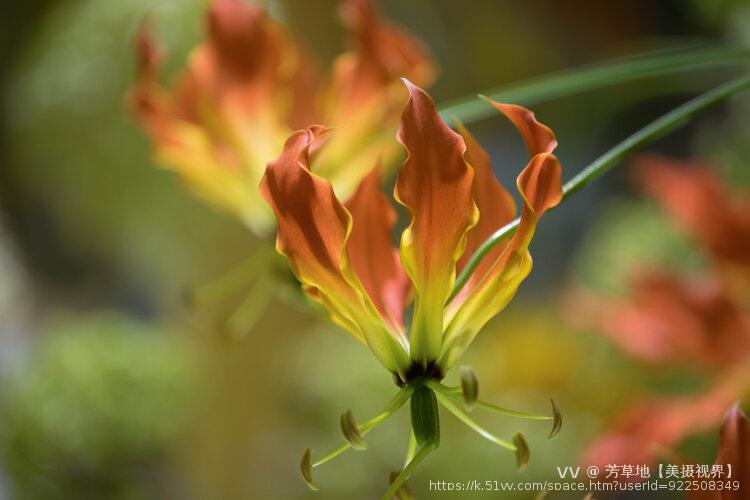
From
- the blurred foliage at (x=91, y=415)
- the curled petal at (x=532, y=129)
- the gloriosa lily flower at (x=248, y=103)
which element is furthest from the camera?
the blurred foliage at (x=91, y=415)

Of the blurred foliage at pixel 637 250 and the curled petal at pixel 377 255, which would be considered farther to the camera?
the blurred foliage at pixel 637 250

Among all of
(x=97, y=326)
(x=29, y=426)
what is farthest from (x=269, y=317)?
(x=29, y=426)

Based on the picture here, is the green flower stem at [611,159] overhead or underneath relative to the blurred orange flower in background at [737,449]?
overhead

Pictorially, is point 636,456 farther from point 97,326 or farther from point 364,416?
point 97,326

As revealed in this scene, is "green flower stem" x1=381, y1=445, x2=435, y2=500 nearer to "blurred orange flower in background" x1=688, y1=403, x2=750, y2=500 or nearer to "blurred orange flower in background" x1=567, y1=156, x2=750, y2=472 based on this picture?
"blurred orange flower in background" x1=688, y1=403, x2=750, y2=500

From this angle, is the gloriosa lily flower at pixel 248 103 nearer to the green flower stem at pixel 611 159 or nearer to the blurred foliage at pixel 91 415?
the green flower stem at pixel 611 159

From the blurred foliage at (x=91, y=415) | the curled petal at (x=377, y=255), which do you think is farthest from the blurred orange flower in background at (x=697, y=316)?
the blurred foliage at (x=91, y=415)

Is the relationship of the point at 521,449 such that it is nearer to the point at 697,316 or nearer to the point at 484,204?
the point at 484,204
